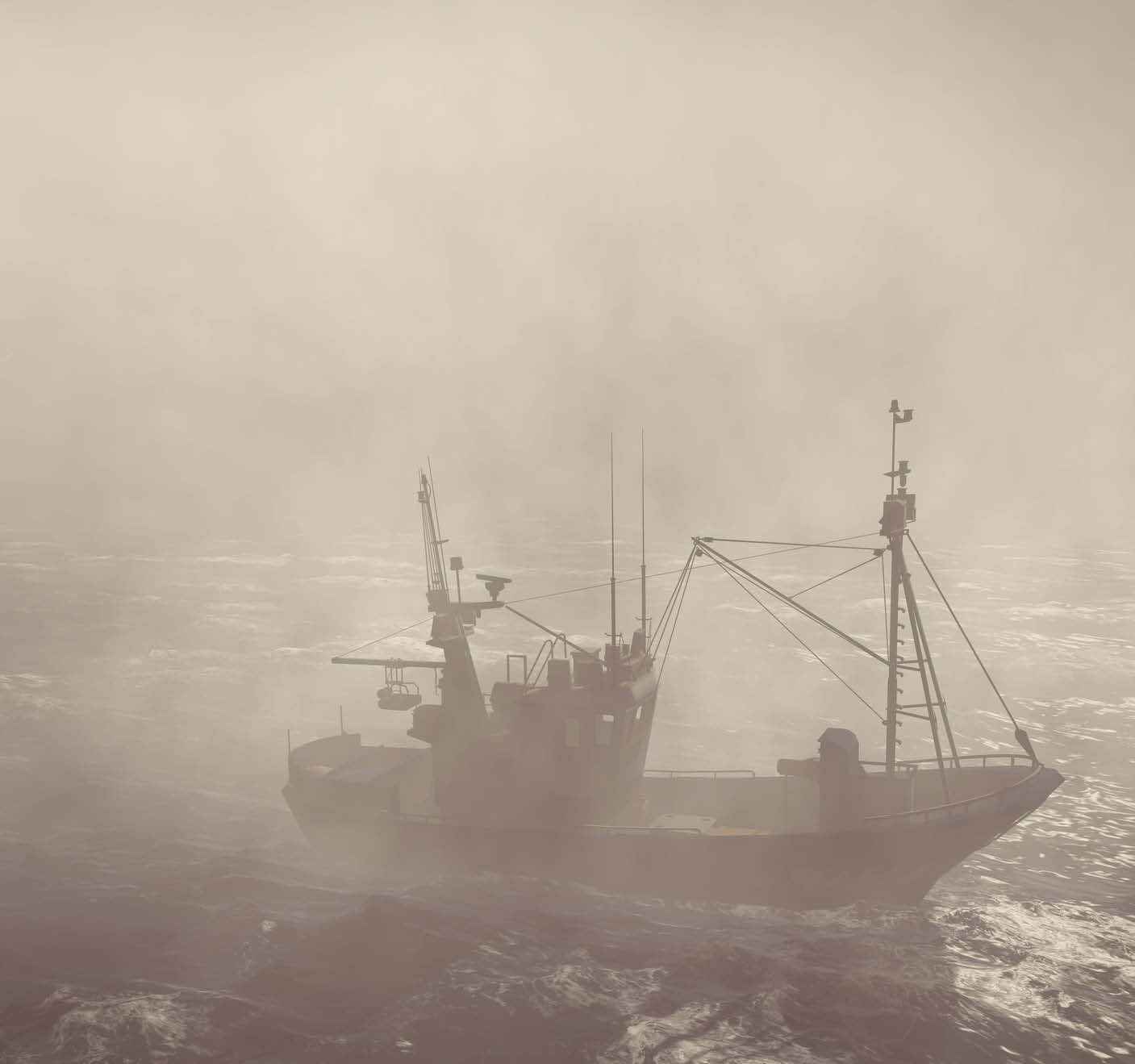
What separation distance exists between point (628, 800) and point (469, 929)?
7870 mm

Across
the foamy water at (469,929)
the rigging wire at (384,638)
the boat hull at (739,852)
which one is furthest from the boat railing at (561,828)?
the rigging wire at (384,638)

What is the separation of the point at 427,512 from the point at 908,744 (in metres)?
35.3

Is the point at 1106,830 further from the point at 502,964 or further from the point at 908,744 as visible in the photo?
the point at 502,964

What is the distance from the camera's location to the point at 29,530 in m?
187

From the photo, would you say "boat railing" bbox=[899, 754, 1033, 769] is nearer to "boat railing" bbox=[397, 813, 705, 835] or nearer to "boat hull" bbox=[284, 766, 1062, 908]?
"boat hull" bbox=[284, 766, 1062, 908]

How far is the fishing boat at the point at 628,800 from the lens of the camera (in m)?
29.2

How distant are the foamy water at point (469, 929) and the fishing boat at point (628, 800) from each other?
1552 mm

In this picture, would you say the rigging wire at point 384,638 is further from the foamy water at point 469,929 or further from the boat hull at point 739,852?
the boat hull at point 739,852

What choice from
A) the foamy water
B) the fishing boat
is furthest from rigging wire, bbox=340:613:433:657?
the fishing boat

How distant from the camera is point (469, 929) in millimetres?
29328

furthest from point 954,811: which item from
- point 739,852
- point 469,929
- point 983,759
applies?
point 469,929

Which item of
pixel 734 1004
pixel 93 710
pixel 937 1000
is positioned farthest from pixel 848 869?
pixel 93 710

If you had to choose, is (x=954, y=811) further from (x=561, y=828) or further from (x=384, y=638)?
(x=384, y=638)

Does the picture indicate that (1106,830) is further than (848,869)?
Yes
